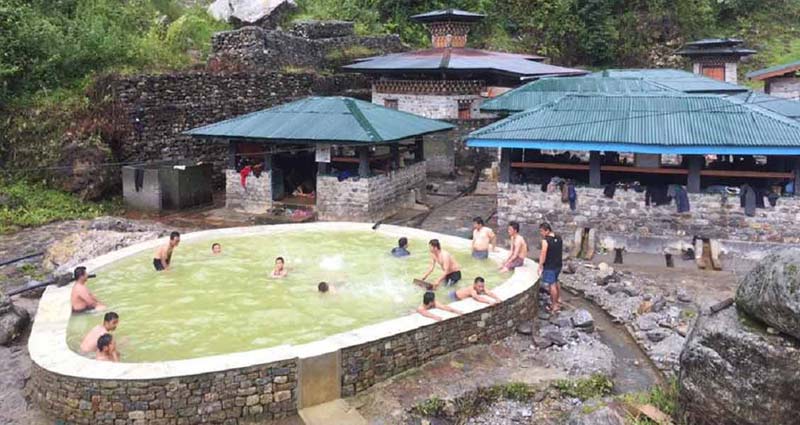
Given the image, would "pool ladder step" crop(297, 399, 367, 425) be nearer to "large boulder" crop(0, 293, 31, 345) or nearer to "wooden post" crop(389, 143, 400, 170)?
"large boulder" crop(0, 293, 31, 345)

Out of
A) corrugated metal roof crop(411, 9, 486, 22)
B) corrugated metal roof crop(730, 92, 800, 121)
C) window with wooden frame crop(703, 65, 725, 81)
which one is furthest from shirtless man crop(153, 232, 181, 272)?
window with wooden frame crop(703, 65, 725, 81)

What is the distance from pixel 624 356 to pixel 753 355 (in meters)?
3.84

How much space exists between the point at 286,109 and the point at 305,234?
206 inches

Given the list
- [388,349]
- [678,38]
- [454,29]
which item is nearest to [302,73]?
[454,29]

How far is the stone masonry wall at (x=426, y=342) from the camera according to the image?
888 centimetres

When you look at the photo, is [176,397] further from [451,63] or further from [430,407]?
[451,63]

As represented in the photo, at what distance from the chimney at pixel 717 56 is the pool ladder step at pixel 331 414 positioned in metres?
29.7

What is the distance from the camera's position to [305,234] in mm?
14984

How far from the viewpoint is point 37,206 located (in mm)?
17781

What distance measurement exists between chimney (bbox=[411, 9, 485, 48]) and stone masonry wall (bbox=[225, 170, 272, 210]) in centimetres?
1206

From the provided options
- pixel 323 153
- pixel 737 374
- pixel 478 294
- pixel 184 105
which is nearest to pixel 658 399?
pixel 737 374

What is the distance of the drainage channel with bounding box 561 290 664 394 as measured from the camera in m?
9.53

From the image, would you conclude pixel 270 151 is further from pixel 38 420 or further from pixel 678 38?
pixel 678 38

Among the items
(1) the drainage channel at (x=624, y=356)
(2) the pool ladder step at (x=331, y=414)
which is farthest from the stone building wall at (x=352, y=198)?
(2) the pool ladder step at (x=331, y=414)
